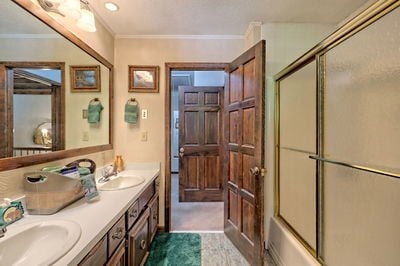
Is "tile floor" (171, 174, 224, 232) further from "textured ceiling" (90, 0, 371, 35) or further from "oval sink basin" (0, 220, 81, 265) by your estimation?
"textured ceiling" (90, 0, 371, 35)

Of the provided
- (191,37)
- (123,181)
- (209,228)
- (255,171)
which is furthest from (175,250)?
(191,37)

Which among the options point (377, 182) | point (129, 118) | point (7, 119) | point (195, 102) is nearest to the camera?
point (7, 119)

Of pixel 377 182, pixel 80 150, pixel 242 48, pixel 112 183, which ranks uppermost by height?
pixel 242 48

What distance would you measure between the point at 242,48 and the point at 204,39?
0.45m

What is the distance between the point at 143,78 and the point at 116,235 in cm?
179

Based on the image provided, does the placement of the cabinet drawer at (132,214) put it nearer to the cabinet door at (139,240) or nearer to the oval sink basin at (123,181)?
the cabinet door at (139,240)

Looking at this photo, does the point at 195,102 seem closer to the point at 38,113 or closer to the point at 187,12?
the point at 187,12

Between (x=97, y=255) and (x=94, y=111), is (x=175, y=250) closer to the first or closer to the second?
(x=97, y=255)

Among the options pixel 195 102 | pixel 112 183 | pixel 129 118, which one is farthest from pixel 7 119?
pixel 195 102

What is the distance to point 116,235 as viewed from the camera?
4.06 feet

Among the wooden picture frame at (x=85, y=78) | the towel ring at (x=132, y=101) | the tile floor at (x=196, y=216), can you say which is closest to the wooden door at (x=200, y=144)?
the tile floor at (x=196, y=216)

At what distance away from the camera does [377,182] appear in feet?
4.37

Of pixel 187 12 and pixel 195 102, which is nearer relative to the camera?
pixel 187 12

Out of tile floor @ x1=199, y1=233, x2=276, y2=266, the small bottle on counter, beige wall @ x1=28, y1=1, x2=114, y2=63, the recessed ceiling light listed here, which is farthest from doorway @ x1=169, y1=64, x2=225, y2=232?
the small bottle on counter
